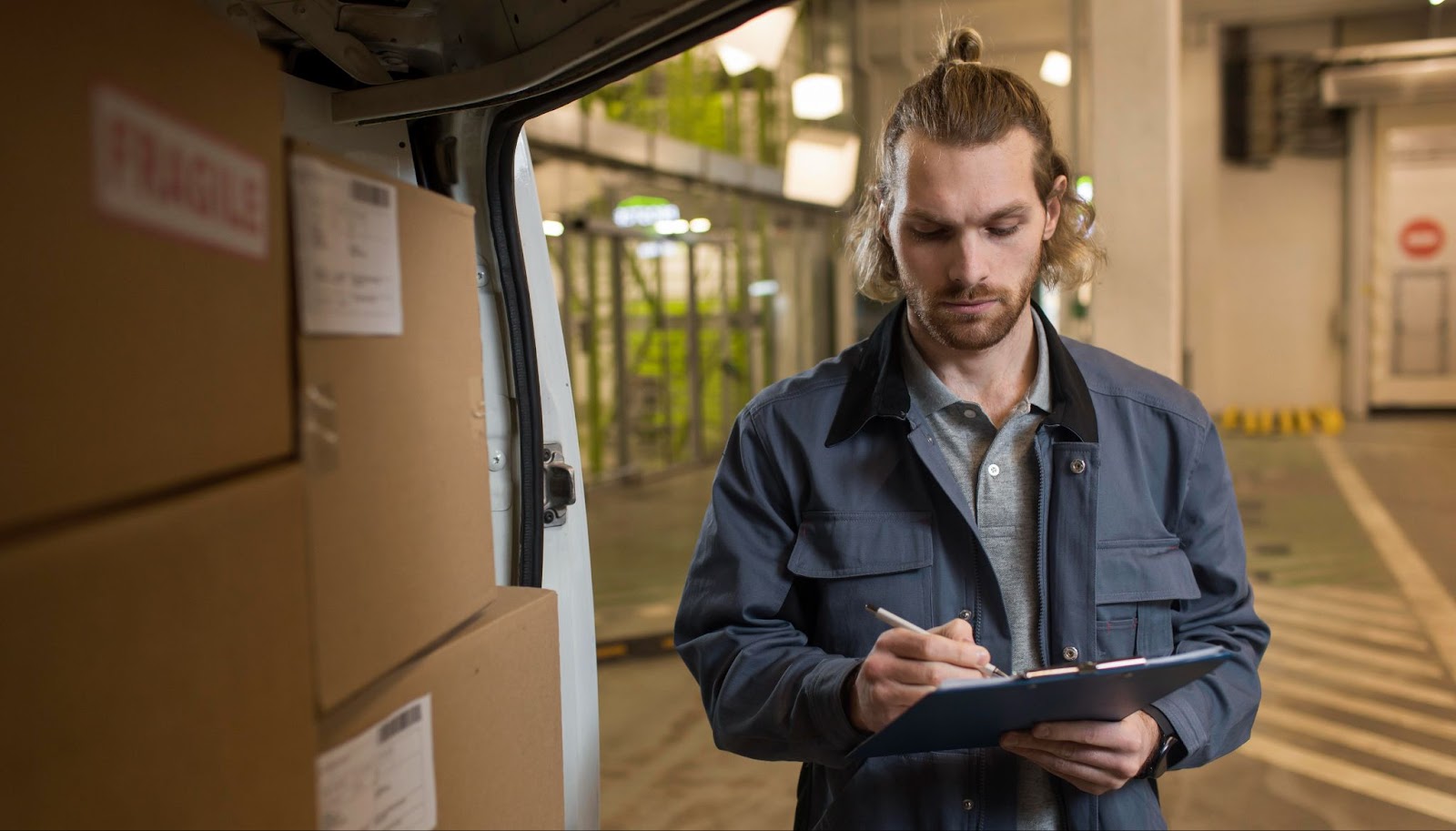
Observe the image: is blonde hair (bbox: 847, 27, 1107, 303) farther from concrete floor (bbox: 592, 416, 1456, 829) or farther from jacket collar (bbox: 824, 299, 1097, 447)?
concrete floor (bbox: 592, 416, 1456, 829)

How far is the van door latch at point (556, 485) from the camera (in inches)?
75.1

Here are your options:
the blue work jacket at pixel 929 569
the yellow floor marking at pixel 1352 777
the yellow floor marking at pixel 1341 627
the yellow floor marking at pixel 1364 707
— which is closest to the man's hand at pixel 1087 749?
the blue work jacket at pixel 929 569

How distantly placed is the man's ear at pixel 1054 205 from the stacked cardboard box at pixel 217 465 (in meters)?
0.97

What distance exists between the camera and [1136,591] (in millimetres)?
1501

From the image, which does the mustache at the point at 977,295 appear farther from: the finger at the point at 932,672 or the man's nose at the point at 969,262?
the finger at the point at 932,672

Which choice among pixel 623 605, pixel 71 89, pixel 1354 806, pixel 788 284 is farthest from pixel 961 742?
pixel 788 284

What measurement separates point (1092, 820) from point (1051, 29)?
12.7 metres

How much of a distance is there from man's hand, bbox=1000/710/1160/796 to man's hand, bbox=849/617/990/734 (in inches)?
4.8

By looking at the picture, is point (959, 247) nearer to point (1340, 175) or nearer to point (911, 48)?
point (911, 48)

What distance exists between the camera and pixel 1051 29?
12.7 metres

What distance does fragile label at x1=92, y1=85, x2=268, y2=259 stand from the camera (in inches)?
25.5

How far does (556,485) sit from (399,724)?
0.99 meters

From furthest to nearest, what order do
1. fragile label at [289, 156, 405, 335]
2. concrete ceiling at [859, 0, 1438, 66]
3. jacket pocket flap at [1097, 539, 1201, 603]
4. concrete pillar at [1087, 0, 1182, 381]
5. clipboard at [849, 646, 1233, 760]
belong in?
concrete ceiling at [859, 0, 1438, 66] → concrete pillar at [1087, 0, 1182, 381] → jacket pocket flap at [1097, 539, 1201, 603] → clipboard at [849, 646, 1233, 760] → fragile label at [289, 156, 405, 335]

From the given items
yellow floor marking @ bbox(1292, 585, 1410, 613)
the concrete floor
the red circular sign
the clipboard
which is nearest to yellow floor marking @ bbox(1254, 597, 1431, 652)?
the concrete floor
